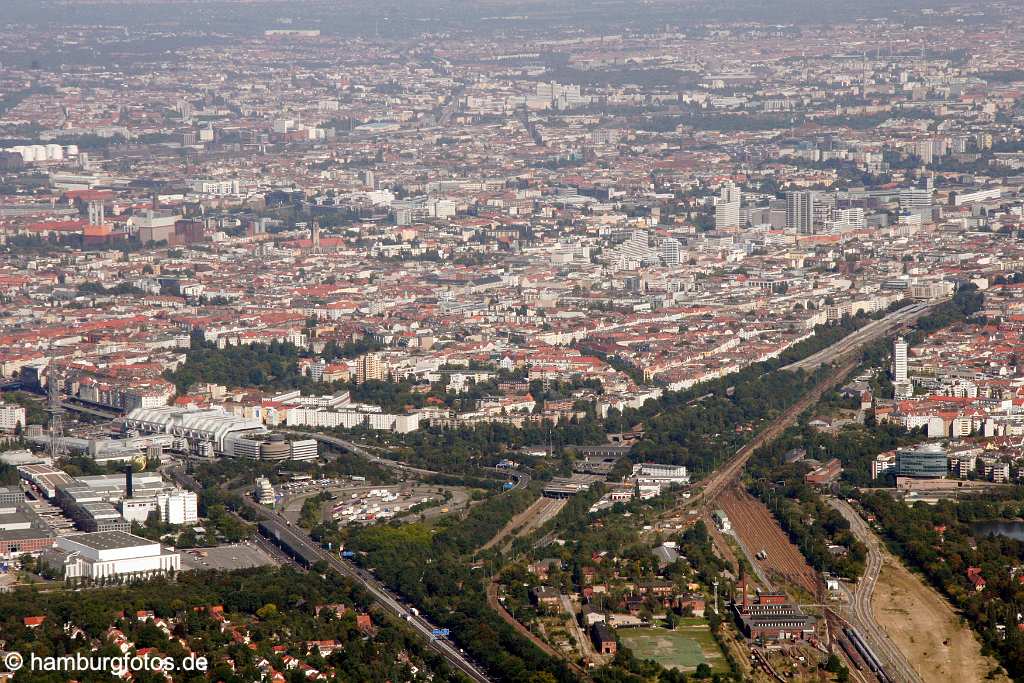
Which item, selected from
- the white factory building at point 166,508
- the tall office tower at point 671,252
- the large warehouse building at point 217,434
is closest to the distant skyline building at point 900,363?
the large warehouse building at point 217,434

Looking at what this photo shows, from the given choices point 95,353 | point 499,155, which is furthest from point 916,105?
point 95,353

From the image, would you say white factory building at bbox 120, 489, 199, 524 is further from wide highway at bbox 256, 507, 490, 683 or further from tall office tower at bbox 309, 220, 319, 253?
tall office tower at bbox 309, 220, 319, 253

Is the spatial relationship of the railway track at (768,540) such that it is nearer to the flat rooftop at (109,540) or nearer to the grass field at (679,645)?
the grass field at (679,645)

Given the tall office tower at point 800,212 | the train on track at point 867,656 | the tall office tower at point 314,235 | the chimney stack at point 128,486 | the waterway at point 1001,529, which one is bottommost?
the tall office tower at point 314,235

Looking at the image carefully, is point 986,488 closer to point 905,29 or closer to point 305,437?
point 305,437

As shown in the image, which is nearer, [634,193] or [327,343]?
[327,343]

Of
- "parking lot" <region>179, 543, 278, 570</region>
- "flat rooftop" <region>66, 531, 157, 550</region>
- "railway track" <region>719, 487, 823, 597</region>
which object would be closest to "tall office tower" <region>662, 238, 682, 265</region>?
"railway track" <region>719, 487, 823, 597</region>

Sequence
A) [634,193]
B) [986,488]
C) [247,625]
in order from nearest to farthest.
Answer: [247,625]
[986,488]
[634,193]
